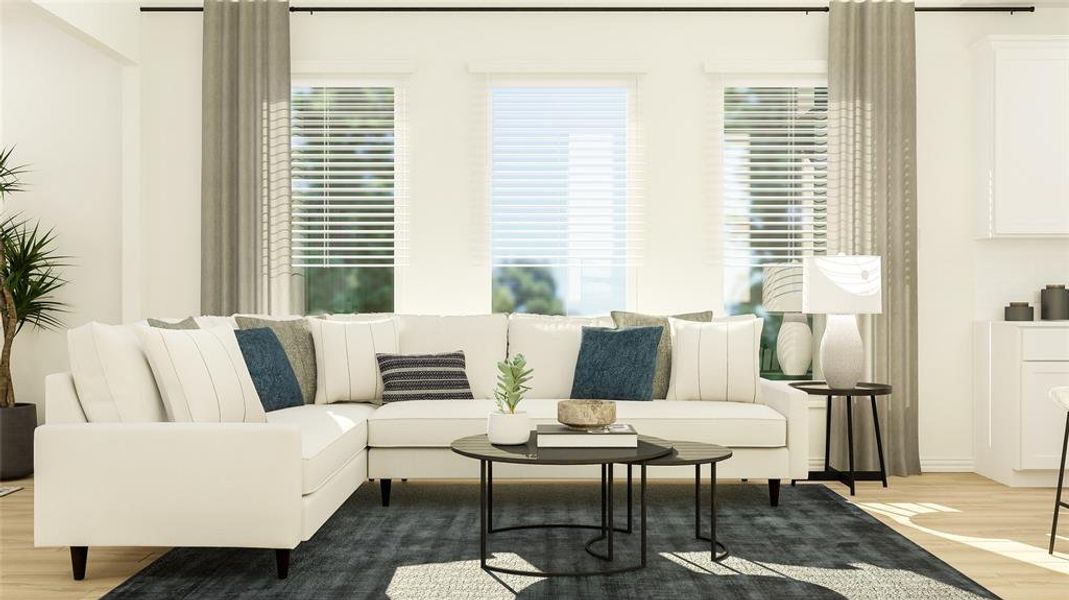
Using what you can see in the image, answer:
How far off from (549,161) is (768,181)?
1357 millimetres

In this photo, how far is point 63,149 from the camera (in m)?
6.22

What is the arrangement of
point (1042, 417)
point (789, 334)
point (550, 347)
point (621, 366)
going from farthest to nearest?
point (789, 334) → point (1042, 417) → point (550, 347) → point (621, 366)

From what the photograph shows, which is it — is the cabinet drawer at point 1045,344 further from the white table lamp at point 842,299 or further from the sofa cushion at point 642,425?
the sofa cushion at point 642,425

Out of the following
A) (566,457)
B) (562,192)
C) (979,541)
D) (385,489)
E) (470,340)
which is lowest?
(979,541)

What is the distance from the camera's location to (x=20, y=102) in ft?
20.4

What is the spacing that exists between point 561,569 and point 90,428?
1740mm

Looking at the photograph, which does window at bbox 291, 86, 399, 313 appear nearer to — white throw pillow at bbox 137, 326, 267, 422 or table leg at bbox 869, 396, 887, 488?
white throw pillow at bbox 137, 326, 267, 422

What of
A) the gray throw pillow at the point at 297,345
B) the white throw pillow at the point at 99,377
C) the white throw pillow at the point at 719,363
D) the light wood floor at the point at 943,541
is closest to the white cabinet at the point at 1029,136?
the light wood floor at the point at 943,541

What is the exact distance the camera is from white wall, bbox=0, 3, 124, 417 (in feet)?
20.1

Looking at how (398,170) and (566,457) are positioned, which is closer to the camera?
(566,457)

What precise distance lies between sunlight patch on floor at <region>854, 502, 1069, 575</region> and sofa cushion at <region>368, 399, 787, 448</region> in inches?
25.3

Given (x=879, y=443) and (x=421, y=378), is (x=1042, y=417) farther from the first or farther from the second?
(x=421, y=378)

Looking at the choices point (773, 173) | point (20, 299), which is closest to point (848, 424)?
point (773, 173)

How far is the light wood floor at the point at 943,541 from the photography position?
3.28m
